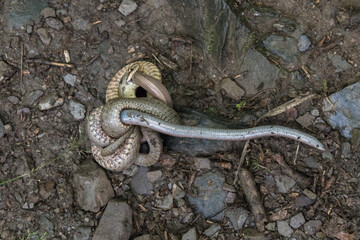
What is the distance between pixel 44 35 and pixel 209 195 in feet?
11.1

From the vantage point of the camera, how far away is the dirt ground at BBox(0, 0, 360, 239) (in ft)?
16.2

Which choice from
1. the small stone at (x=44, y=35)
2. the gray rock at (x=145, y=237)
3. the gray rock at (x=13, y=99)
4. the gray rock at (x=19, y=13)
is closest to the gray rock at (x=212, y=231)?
the gray rock at (x=145, y=237)

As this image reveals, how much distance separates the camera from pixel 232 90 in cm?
534

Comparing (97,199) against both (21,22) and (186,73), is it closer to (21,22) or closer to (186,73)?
(186,73)

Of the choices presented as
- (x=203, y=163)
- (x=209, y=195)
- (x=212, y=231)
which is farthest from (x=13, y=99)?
(x=212, y=231)

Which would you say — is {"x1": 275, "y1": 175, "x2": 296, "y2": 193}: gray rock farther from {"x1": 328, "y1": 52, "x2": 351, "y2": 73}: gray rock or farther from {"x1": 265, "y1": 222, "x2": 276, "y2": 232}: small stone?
{"x1": 328, "y1": 52, "x2": 351, "y2": 73}: gray rock

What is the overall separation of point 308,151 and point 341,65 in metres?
1.30

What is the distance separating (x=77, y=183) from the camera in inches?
199

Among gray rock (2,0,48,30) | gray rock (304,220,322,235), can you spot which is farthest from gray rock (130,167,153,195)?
gray rock (2,0,48,30)

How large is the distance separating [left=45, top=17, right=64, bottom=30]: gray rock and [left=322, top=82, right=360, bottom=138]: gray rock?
409 centimetres

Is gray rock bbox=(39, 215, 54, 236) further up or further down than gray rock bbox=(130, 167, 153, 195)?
further down

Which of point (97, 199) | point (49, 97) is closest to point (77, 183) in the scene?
point (97, 199)

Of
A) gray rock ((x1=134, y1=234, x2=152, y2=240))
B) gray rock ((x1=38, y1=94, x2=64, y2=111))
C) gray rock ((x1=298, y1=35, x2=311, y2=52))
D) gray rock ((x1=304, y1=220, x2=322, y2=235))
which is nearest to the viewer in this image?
gray rock ((x1=304, y1=220, x2=322, y2=235))

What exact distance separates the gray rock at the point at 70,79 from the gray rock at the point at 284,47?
292 centimetres
